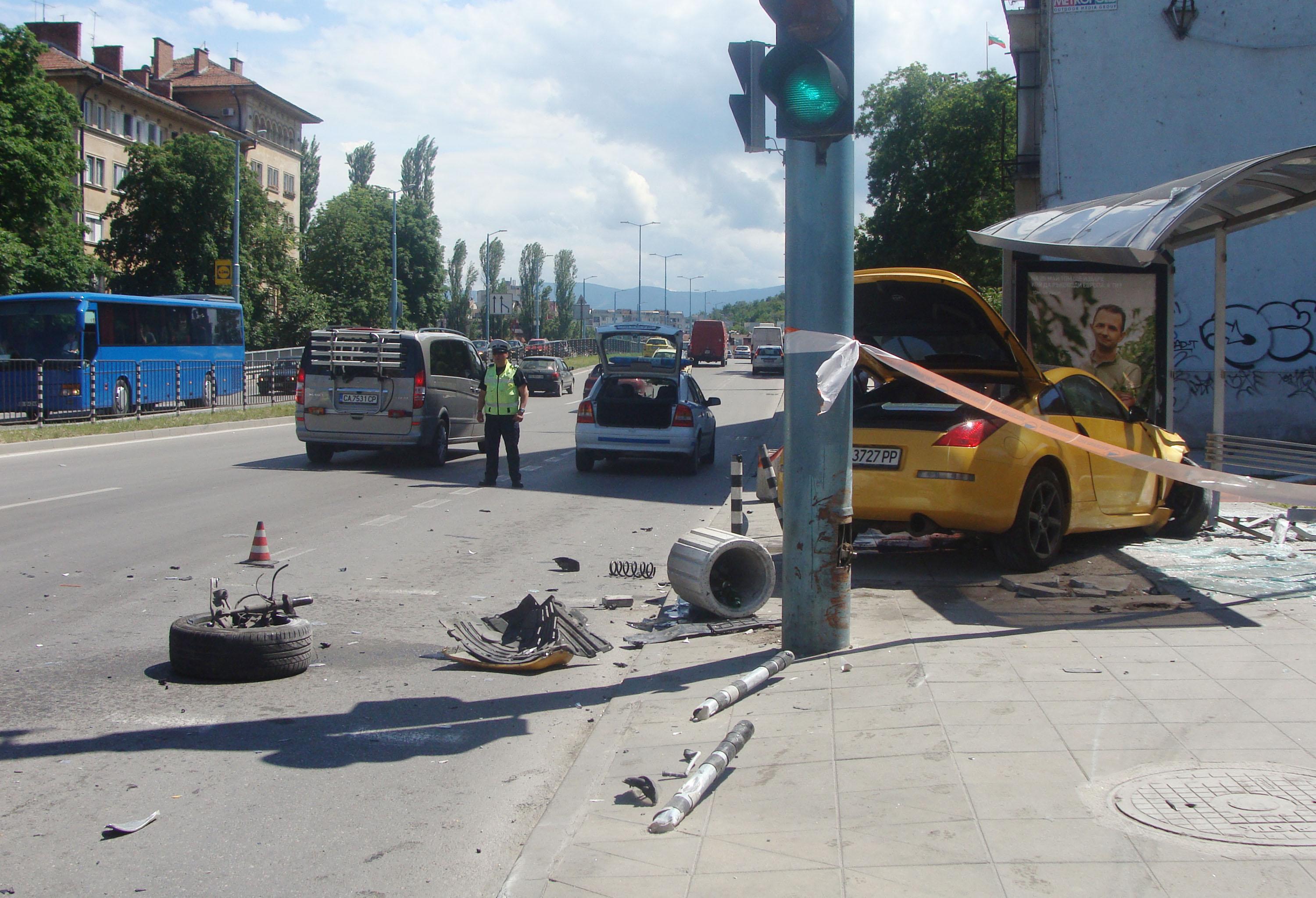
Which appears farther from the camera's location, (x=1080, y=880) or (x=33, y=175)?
(x=33, y=175)

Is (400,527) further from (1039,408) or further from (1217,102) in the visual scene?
(1217,102)

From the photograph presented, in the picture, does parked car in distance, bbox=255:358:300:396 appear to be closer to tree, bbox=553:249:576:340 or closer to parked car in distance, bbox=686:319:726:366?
parked car in distance, bbox=686:319:726:366

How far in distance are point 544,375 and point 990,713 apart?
3649 cm

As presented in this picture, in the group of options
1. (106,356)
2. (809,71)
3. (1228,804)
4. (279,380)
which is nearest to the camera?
(1228,804)

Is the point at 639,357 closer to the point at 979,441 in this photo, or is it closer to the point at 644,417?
the point at 644,417

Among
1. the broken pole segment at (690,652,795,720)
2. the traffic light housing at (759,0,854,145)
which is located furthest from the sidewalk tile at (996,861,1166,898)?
the traffic light housing at (759,0,854,145)

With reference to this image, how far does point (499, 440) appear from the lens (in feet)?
49.5

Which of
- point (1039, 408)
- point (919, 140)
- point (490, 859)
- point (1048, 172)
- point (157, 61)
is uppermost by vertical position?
point (157, 61)

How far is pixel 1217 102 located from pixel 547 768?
21326 millimetres

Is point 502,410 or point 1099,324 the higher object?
point 1099,324

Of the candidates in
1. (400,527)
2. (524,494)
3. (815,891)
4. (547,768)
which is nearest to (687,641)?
(547,768)

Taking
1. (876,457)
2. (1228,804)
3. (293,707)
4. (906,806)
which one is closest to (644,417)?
(876,457)

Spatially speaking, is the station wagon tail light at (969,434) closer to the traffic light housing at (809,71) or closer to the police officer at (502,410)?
the traffic light housing at (809,71)

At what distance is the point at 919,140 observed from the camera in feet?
160
